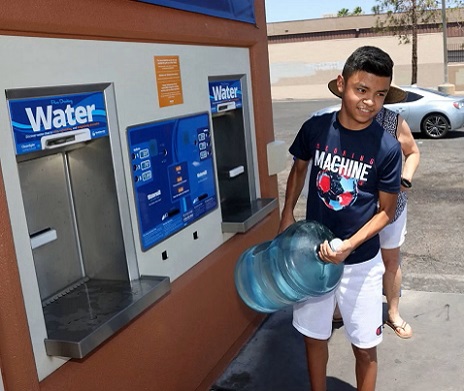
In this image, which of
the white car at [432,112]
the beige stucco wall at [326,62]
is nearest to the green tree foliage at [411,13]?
the beige stucco wall at [326,62]

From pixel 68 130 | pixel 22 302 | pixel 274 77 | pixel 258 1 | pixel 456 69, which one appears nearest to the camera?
pixel 22 302

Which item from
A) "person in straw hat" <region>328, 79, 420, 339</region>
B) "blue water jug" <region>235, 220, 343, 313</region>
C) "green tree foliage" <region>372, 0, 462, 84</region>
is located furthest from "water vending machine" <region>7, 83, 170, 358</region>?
"green tree foliage" <region>372, 0, 462, 84</region>

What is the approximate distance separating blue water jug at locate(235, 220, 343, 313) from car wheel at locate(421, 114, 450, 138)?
10.9 m

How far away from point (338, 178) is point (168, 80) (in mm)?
1118

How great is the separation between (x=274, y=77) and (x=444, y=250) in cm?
3219

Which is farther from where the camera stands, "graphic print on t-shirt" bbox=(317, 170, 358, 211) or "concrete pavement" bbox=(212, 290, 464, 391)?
"concrete pavement" bbox=(212, 290, 464, 391)

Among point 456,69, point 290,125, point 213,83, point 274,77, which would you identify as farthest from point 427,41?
point 213,83

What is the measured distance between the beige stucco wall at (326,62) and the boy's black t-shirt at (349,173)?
30600 mm

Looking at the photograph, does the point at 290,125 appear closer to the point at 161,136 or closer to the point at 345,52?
the point at 161,136

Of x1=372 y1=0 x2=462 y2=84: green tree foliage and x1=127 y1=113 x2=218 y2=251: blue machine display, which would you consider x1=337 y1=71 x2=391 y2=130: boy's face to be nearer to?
x1=127 y1=113 x2=218 y2=251: blue machine display

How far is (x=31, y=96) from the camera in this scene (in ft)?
7.52

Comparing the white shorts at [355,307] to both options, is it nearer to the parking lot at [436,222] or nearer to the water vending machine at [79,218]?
the water vending machine at [79,218]

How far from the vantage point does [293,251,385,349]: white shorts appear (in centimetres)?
294

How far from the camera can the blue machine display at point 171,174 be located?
300cm
